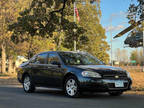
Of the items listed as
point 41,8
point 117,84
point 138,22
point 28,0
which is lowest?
point 117,84

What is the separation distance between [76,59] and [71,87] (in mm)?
1343

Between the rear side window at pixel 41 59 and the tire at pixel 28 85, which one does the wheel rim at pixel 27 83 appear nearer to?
the tire at pixel 28 85

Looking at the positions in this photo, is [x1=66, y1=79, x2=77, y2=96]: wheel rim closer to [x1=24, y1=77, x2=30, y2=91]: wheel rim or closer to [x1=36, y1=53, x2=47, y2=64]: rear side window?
[x1=36, y1=53, x2=47, y2=64]: rear side window

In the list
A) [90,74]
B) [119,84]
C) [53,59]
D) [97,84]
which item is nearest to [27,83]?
[53,59]

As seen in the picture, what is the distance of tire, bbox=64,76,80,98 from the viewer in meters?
9.91

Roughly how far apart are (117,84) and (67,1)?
426 inches

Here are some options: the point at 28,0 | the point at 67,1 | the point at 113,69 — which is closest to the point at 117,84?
the point at 113,69

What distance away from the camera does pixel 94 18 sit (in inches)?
1998

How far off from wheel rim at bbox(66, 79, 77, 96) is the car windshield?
80 centimetres

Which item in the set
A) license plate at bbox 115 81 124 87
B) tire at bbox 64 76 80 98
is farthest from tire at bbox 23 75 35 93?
license plate at bbox 115 81 124 87

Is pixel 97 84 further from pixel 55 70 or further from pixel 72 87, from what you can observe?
pixel 55 70

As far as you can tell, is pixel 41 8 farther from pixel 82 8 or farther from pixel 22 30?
pixel 82 8

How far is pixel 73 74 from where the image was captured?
10062 mm

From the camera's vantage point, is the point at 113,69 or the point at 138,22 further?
the point at 138,22
